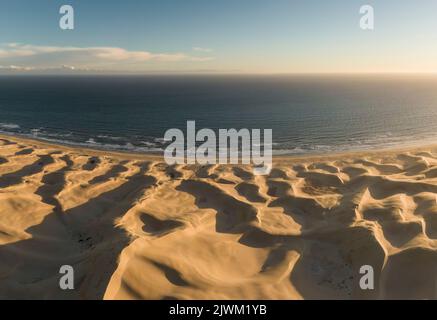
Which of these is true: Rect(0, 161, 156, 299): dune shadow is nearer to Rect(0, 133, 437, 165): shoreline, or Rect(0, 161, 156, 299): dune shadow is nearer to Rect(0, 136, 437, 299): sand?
Rect(0, 136, 437, 299): sand

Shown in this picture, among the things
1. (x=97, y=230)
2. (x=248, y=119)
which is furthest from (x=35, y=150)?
(x=248, y=119)

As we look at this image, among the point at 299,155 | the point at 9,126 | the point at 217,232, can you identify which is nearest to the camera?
the point at 217,232

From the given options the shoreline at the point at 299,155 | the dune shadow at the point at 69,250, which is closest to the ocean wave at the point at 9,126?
the shoreline at the point at 299,155

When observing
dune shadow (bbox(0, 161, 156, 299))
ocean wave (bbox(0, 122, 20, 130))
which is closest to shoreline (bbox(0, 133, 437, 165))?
ocean wave (bbox(0, 122, 20, 130))

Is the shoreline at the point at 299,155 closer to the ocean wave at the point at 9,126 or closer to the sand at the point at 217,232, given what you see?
the sand at the point at 217,232

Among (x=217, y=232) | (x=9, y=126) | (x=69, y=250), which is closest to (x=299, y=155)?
(x=217, y=232)

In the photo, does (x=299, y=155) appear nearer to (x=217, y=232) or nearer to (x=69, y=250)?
(x=217, y=232)
